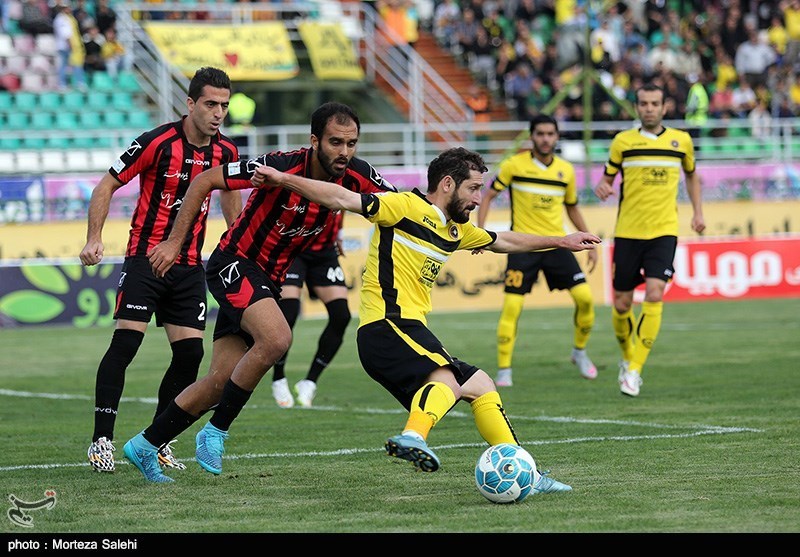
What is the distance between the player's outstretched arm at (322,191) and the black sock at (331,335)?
4.97 m

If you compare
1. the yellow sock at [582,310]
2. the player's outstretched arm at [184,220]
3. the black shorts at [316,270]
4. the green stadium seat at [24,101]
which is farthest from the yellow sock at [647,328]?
the green stadium seat at [24,101]

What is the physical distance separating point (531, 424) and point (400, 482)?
2.78m

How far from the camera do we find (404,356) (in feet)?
23.6

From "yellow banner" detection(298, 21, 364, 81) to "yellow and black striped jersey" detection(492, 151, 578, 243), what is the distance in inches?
665

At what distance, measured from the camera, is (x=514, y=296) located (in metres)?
13.6

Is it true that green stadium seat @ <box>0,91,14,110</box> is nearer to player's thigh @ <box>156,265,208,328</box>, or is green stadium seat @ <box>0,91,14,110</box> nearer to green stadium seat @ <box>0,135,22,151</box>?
green stadium seat @ <box>0,135,22,151</box>

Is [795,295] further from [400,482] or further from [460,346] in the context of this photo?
[400,482]

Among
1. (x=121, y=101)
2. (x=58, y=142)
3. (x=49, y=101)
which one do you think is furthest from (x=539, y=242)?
(x=121, y=101)

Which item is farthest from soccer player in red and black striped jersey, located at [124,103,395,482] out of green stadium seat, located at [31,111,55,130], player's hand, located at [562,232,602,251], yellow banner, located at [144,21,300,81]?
yellow banner, located at [144,21,300,81]

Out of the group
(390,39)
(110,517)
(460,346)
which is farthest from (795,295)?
(110,517)

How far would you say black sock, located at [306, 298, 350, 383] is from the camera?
1202 centimetres

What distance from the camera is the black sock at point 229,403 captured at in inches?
307

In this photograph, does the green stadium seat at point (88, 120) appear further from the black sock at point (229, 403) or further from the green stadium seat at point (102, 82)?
the black sock at point (229, 403)

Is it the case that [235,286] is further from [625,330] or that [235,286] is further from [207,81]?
[625,330]
